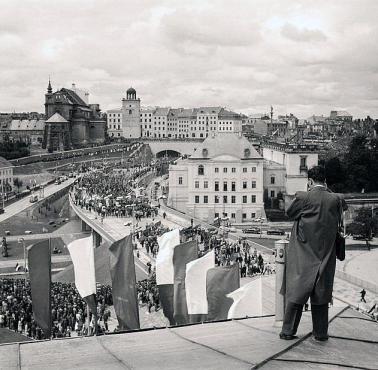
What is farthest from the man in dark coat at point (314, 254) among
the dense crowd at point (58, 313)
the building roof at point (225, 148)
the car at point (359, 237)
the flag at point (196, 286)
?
the building roof at point (225, 148)

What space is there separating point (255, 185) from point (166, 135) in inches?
4551

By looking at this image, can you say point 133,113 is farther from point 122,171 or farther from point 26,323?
point 26,323

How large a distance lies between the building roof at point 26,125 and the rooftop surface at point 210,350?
5629 inches

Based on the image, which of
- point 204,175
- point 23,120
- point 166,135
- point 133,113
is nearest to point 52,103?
point 23,120

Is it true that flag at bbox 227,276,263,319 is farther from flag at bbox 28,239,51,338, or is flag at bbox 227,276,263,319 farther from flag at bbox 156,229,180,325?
flag at bbox 28,239,51,338

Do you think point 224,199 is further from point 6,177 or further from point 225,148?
point 6,177

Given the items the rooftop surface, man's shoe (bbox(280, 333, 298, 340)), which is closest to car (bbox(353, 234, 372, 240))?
the rooftop surface

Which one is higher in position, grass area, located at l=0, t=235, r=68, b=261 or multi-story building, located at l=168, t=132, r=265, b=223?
multi-story building, located at l=168, t=132, r=265, b=223

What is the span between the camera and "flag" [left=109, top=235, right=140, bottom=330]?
1499cm

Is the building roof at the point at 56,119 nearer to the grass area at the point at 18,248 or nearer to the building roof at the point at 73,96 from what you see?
the building roof at the point at 73,96

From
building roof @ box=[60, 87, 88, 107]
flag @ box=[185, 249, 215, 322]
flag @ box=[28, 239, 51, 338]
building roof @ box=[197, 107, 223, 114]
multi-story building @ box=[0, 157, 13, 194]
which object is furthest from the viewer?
building roof @ box=[197, 107, 223, 114]

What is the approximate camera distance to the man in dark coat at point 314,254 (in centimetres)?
840

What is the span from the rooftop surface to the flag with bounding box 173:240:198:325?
19.5 ft

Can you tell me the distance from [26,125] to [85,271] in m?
139
